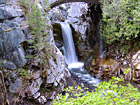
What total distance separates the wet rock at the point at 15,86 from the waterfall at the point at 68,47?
690cm

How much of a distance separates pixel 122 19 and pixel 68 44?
5981 millimetres

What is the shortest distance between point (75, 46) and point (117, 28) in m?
5.05

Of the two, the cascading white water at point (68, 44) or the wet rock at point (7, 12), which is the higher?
the wet rock at point (7, 12)

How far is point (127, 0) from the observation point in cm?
804

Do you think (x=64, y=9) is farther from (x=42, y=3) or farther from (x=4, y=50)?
(x=4, y=50)

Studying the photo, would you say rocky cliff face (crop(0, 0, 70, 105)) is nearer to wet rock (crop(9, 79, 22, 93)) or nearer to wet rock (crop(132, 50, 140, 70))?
wet rock (crop(9, 79, 22, 93))

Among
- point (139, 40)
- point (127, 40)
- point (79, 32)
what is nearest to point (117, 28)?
point (127, 40)

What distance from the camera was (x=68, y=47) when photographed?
1248cm

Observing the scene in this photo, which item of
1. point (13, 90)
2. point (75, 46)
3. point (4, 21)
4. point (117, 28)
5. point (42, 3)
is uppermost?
point (42, 3)

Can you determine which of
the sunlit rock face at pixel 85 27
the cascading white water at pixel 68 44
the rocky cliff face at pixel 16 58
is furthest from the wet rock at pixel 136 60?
the rocky cliff face at pixel 16 58

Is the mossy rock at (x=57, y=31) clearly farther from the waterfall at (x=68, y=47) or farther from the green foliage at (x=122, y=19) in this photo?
the green foliage at (x=122, y=19)

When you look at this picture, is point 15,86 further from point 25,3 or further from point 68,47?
point 68,47

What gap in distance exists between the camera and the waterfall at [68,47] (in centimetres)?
1219

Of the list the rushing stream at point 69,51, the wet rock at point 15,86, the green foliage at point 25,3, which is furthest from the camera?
the rushing stream at point 69,51
